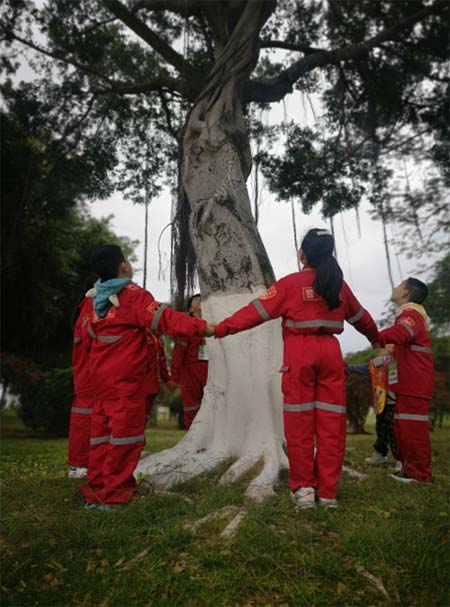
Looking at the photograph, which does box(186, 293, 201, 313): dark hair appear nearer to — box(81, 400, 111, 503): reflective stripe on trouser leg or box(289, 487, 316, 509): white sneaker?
box(81, 400, 111, 503): reflective stripe on trouser leg

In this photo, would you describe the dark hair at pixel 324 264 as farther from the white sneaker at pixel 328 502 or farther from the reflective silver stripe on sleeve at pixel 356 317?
the white sneaker at pixel 328 502

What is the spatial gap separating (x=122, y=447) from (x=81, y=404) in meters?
1.44

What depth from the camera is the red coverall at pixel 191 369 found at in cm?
650

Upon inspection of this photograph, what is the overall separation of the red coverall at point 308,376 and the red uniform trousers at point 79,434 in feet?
6.30

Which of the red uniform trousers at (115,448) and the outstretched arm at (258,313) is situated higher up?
the outstretched arm at (258,313)

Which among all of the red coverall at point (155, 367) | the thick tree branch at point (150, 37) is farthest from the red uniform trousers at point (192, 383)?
the thick tree branch at point (150, 37)

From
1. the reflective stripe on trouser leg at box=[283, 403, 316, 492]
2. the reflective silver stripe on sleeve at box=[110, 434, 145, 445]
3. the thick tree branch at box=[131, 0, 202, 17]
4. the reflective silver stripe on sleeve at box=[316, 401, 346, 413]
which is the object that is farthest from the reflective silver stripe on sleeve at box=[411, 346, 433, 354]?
the thick tree branch at box=[131, 0, 202, 17]

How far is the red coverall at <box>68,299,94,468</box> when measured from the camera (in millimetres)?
4996

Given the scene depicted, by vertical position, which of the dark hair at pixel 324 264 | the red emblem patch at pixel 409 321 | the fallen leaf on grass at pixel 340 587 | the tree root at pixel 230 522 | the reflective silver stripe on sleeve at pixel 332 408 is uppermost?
the dark hair at pixel 324 264

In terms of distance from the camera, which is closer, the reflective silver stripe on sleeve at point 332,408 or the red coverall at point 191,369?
the reflective silver stripe on sleeve at point 332,408

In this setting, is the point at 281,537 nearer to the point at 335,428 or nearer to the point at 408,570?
the point at 408,570

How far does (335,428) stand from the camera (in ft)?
11.9

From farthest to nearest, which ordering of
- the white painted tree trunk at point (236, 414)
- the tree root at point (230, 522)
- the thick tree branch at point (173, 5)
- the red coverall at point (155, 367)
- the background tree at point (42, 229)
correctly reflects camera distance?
the background tree at point (42, 229) < the thick tree branch at point (173, 5) < the white painted tree trunk at point (236, 414) < the red coverall at point (155, 367) < the tree root at point (230, 522)

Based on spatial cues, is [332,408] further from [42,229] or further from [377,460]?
[42,229]
